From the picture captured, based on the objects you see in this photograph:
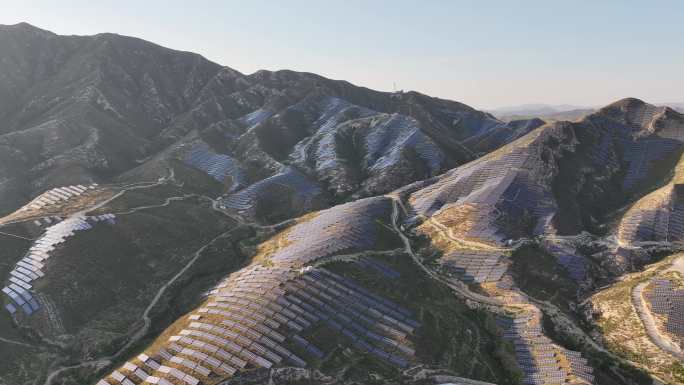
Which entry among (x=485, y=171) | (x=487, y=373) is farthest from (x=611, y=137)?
(x=487, y=373)

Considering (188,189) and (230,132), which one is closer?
(188,189)

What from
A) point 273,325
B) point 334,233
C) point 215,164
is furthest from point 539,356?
point 215,164

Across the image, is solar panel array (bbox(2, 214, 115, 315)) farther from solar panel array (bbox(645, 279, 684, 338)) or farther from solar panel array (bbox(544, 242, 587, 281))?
solar panel array (bbox(645, 279, 684, 338))

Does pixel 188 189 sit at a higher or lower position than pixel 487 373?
higher

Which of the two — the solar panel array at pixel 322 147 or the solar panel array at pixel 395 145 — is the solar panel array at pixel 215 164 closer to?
the solar panel array at pixel 322 147

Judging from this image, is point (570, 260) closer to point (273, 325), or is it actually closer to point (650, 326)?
point (650, 326)

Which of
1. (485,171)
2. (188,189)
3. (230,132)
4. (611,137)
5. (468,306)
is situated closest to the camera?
(468,306)

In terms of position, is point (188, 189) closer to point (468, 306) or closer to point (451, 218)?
point (451, 218)

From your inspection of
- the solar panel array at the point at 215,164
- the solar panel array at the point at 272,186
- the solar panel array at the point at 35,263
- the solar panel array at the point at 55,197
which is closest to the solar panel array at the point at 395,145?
the solar panel array at the point at 272,186
